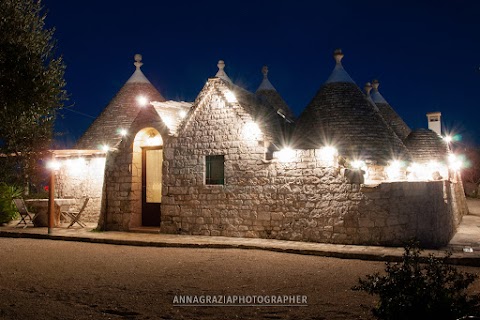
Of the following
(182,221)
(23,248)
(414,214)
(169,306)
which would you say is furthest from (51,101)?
(414,214)

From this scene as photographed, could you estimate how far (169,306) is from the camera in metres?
5.34

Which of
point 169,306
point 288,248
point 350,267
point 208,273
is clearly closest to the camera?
point 169,306

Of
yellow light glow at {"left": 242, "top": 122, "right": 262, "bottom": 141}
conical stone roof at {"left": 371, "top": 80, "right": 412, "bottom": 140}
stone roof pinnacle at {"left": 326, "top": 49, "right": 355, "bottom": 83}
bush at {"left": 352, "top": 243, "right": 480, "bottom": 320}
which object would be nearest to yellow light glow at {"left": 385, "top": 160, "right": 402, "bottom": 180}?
stone roof pinnacle at {"left": 326, "top": 49, "right": 355, "bottom": 83}

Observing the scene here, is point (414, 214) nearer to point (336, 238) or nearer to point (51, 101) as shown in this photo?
point (336, 238)

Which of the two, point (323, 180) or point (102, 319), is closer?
point (102, 319)

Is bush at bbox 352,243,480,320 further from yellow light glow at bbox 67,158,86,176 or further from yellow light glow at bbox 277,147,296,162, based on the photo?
yellow light glow at bbox 67,158,86,176

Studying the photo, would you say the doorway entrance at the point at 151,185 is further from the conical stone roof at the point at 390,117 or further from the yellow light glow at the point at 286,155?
the conical stone roof at the point at 390,117

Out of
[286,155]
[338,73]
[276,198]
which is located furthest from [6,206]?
[338,73]

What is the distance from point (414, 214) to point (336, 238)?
1.77 m

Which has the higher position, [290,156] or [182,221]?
[290,156]

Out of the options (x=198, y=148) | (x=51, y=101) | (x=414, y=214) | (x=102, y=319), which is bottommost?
(x=102, y=319)

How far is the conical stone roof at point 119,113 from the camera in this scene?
1694 centimetres

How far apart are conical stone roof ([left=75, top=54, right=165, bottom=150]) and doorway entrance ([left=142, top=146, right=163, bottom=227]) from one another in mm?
2753

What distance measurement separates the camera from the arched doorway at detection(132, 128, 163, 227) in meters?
13.5
